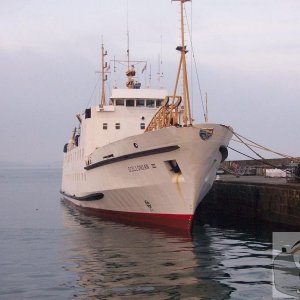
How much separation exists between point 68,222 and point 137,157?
9.07m

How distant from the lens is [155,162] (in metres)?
21.4

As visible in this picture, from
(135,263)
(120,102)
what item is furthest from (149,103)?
(135,263)

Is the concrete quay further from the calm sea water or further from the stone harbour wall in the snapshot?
the calm sea water

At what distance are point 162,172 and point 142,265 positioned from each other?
6680 mm

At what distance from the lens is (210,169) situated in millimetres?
21328

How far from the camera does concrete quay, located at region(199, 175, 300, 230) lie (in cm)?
2177

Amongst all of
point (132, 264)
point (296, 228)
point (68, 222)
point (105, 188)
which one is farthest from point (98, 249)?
point (68, 222)

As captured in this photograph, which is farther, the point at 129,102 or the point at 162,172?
the point at 129,102

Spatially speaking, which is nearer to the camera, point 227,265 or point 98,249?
point 227,265

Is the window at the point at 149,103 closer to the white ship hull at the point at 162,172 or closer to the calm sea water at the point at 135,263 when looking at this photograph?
the white ship hull at the point at 162,172

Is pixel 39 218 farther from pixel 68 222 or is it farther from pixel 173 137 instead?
pixel 173 137

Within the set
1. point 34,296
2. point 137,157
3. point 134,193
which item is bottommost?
point 34,296

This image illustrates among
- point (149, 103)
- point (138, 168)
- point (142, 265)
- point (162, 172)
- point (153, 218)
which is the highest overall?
point (149, 103)

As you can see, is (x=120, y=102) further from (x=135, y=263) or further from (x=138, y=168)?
(x=135, y=263)
